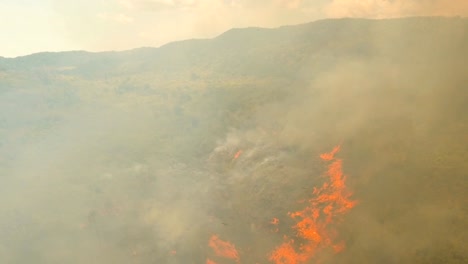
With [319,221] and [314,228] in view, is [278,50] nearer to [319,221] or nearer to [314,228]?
[319,221]

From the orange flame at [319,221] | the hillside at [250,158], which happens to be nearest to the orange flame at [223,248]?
the hillside at [250,158]

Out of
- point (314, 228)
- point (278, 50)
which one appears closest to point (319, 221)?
point (314, 228)

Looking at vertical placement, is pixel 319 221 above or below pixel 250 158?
below

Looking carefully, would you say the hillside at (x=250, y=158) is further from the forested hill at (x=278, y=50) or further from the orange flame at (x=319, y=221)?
the forested hill at (x=278, y=50)

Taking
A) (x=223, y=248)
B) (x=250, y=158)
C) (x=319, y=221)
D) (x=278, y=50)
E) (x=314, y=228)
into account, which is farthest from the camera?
(x=278, y=50)

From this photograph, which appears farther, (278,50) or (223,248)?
(278,50)

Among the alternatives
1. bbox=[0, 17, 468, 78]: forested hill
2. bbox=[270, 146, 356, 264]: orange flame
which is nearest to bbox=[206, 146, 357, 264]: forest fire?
bbox=[270, 146, 356, 264]: orange flame

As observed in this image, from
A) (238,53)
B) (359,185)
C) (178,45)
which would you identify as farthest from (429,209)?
(178,45)
